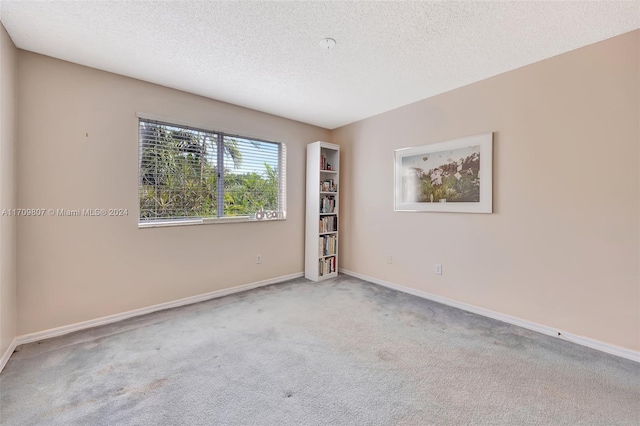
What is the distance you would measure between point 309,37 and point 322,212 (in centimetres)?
245

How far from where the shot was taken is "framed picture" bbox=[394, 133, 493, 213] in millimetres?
2746

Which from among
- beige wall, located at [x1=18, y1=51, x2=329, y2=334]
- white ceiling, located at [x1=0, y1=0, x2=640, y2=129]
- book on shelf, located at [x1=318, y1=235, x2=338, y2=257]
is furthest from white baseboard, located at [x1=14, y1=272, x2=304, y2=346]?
white ceiling, located at [x1=0, y1=0, x2=640, y2=129]

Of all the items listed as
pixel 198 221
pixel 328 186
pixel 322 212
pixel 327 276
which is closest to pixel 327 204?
pixel 322 212

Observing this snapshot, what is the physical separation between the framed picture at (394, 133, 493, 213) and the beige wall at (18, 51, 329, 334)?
2.44 metres

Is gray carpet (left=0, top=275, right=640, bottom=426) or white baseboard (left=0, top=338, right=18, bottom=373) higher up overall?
white baseboard (left=0, top=338, right=18, bottom=373)

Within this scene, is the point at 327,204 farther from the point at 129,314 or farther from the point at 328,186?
the point at 129,314

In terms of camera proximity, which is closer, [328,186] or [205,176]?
[205,176]

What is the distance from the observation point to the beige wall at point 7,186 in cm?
189

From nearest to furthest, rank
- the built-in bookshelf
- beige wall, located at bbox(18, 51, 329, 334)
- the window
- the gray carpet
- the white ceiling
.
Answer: the gray carpet → the white ceiling → beige wall, located at bbox(18, 51, 329, 334) → the window → the built-in bookshelf

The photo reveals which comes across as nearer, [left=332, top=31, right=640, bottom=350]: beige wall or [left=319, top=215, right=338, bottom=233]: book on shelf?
A: [left=332, top=31, right=640, bottom=350]: beige wall

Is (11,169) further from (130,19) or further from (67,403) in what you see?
(67,403)

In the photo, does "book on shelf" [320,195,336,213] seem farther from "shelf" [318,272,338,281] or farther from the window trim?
"shelf" [318,272,338,281]

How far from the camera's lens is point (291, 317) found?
270cm

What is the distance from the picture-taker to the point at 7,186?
1.99m
